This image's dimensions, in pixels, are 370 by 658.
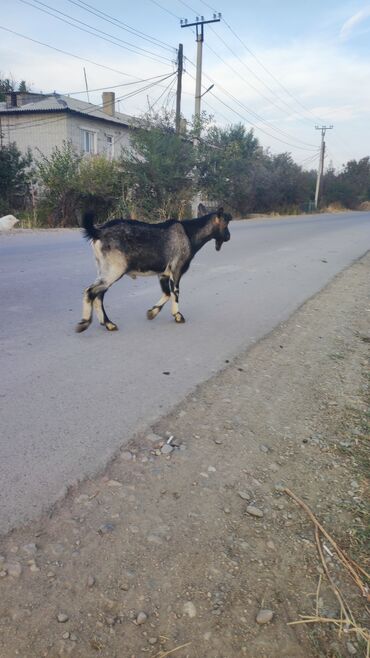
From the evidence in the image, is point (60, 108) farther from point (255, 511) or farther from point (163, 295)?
point (255, 511)

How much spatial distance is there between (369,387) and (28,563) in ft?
11.4

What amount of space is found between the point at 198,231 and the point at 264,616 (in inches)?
205

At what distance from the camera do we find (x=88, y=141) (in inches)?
1398

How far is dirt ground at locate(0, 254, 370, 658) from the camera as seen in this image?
1909mm

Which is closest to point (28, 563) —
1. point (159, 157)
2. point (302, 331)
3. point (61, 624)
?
point (61, 624)

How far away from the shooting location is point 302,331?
6.45 metres

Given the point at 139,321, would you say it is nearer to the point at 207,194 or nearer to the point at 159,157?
the point at 159,157

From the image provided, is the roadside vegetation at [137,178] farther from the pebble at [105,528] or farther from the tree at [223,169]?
the pebble at [105,528]

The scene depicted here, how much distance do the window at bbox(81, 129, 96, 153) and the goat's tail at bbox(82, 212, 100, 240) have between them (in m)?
31.8

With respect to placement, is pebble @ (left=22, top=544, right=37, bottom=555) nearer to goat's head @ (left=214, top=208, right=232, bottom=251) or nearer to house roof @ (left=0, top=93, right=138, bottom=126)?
goat's head @ (left=214, top=208, right=232, bottom=251)

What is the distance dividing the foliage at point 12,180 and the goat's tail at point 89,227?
17.4 meters

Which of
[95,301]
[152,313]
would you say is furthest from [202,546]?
[152,313]

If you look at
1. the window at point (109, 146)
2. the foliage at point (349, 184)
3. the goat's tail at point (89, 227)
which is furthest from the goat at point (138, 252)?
the foliage at point (349, 184)

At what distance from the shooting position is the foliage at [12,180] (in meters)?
21.6
